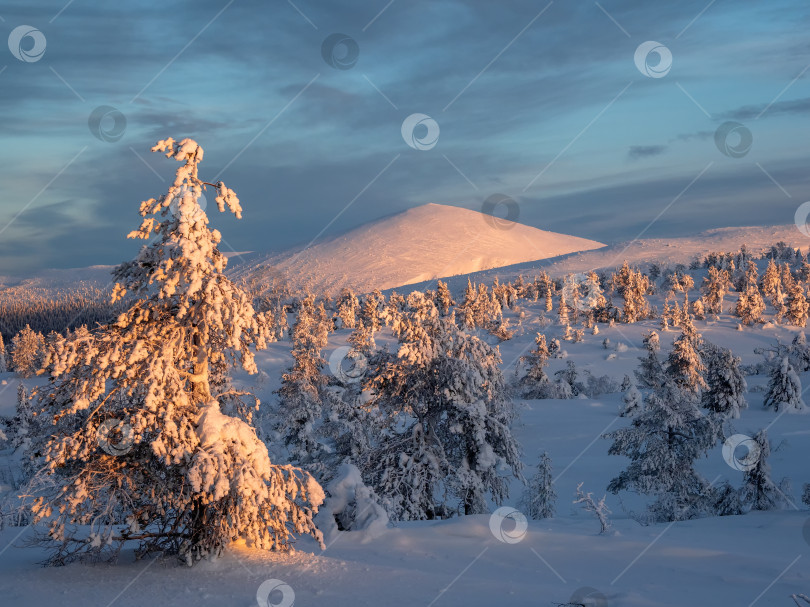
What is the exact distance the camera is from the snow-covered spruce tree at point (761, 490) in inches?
663

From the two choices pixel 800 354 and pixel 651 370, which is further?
pixel 800 354

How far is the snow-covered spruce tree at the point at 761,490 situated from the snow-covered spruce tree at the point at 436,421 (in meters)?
6.14

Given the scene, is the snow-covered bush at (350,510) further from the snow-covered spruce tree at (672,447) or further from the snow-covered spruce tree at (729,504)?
the snow-covered spruce tree at (672,447)

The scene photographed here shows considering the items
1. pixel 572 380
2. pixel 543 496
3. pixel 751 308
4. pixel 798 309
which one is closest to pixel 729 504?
pixel 543 496

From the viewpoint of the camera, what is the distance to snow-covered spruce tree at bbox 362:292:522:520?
1708 centimetres

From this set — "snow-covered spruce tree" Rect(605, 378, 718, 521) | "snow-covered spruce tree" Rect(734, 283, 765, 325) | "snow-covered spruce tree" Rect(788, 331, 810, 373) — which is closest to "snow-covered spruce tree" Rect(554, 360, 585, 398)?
"snow-covered spruce tree" Rect(788, 331, 810, 373)

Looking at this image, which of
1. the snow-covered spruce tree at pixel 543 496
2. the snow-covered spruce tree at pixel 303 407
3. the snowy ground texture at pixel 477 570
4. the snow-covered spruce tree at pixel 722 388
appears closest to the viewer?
the snowy ground texture at pixel 477 570

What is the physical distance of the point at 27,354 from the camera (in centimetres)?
9344

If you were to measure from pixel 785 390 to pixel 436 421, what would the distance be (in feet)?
100

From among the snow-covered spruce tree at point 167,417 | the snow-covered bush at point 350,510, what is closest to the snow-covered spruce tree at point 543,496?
the snow-covered bush at point 350,510

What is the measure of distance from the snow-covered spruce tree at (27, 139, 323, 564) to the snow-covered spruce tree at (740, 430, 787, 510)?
41.9 ft

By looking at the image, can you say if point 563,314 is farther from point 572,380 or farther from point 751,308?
point 572,380

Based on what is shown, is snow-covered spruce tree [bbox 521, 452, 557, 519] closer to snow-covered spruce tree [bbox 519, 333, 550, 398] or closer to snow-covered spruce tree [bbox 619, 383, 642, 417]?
snow-covered spruce tree [bbox 619, 383, 642, 417]

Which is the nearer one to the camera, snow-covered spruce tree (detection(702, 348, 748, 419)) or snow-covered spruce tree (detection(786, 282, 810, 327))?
snow-covered spruce tree (detection(702, 348, 748, 419))
